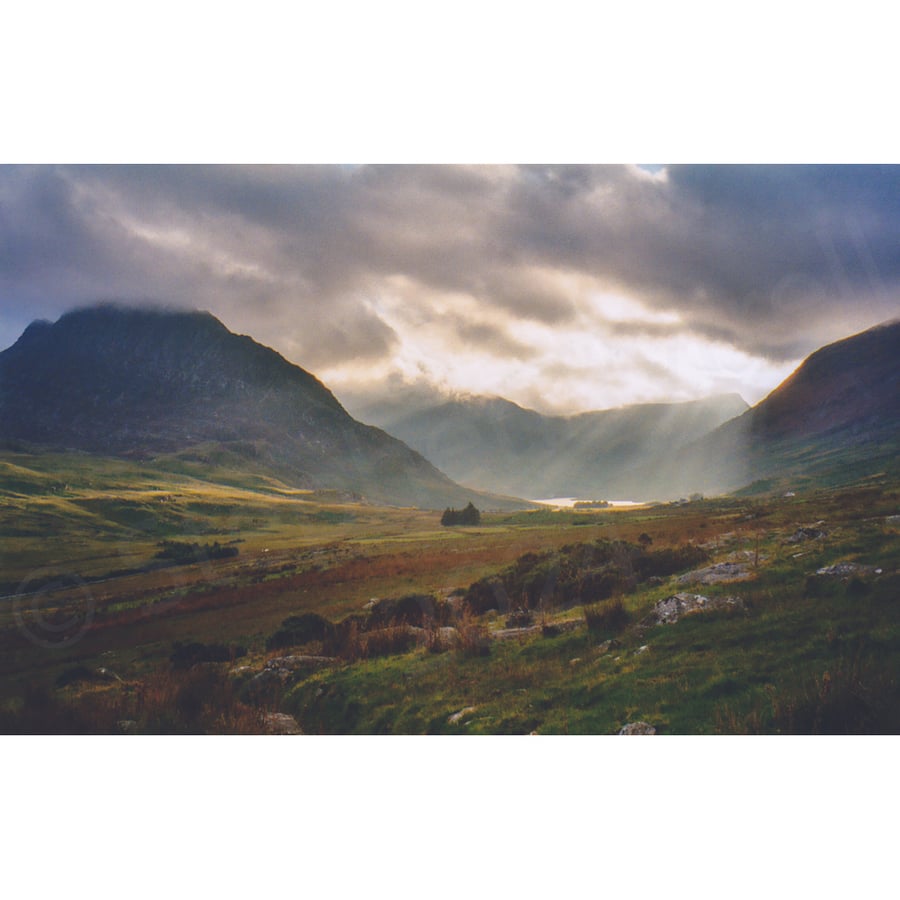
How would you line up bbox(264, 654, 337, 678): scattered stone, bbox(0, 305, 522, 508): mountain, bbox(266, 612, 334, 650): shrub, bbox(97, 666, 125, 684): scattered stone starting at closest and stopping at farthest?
bbox(264, 654, 337, 678): scattered stone < bbox(97, 666, 125, 684): scattered stone < bbox(266, 612, 334, 650): shrub < bbox(0, 305, 522, 508): mountain

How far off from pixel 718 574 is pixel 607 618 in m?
2.46

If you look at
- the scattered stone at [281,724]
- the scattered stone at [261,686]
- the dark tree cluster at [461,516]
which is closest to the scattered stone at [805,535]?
the dark tree cluster at [461,516]

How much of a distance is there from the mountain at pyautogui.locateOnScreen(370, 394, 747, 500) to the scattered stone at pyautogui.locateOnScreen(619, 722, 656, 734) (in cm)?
786

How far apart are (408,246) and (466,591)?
8.05 m

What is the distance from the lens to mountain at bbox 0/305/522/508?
12.3 m

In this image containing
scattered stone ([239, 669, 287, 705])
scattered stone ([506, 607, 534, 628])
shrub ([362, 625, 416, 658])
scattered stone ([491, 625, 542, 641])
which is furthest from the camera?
scattered stone ([506, 607, 534, 628])

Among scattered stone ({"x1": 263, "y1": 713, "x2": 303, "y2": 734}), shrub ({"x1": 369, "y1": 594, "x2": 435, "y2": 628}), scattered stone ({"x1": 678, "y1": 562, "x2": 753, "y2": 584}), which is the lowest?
scattered stone ({"x1": 263, "y1": 713, "x2": 303, "y2": 734})

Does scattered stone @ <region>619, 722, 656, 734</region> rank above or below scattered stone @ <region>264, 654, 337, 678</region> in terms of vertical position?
below

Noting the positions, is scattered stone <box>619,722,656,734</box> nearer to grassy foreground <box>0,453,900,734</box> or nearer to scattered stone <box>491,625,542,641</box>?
grassy foreground <box>0,453,900,734</box>

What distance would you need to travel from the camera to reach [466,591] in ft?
36.6

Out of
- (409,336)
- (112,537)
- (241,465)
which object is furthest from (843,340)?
(112,537)

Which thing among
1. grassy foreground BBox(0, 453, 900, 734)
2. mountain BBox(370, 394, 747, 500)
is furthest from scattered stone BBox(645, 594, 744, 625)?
mountain BBox(370, 394, 747, 500)

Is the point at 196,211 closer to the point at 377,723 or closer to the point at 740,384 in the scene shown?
the point at 377,723

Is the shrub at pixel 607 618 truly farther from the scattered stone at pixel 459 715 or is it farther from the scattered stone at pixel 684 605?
the scattered stone at pixel 459 715
